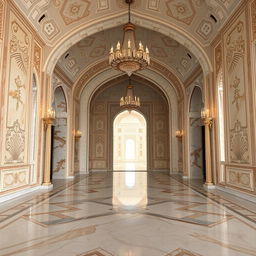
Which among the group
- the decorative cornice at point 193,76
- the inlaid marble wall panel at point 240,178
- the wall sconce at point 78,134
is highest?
the decorative cornice at point 193,76

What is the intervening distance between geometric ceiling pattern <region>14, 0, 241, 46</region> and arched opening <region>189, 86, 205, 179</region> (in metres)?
3.11

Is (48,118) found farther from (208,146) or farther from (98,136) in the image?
(98,136)

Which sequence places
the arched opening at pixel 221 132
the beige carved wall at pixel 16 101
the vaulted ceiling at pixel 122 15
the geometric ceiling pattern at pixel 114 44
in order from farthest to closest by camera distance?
the geometric ceiling pattern at pixel 114 44, the arched opening at pixel 221 132, the vaulted ceiling at pixel 122 15, the beige carved wall at pixel 16 101

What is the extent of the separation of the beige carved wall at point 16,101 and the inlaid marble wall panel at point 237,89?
17.3 ft

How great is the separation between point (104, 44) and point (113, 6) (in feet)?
9.11

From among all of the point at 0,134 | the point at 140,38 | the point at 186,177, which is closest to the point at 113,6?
the point at 140,38

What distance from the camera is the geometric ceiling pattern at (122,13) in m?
6.45

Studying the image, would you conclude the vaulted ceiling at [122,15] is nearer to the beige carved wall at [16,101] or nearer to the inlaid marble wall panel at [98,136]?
the beige carved wall at [16,101]

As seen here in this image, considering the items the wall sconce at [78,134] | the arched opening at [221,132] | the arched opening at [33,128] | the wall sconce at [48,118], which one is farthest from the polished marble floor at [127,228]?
the wall sconce at [78,134]

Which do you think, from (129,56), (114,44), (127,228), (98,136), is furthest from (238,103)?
(98,136)

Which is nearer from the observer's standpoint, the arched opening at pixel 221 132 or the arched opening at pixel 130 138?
the arched opening at pixel 221 132

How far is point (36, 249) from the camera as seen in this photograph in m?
2.35

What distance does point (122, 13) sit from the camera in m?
7.58

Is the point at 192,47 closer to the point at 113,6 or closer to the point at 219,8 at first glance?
the point at 219,8
